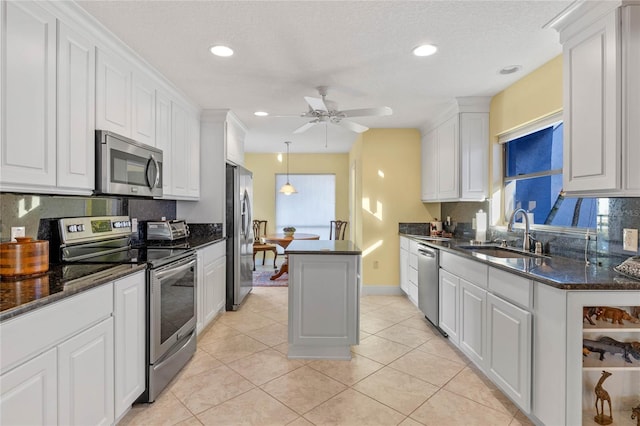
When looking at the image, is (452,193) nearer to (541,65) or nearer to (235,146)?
(541,65)

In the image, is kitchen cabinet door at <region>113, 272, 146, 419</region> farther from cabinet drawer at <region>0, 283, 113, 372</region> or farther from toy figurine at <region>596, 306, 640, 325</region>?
toy figurine at <region>596, 306, 640, 325</region>

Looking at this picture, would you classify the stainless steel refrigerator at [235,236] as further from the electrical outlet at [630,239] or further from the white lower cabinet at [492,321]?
the electrical outlet at [630,239]

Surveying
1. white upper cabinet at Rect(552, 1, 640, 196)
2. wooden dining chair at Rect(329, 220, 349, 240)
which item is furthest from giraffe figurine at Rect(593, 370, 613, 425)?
wooden dining chair at Rect(329, 220, 349, 240)

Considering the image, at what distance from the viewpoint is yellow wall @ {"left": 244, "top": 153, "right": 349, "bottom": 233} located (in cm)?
745

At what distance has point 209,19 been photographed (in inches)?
82.0

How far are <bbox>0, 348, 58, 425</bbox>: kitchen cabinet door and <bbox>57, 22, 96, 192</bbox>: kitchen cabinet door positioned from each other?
3.27 feet

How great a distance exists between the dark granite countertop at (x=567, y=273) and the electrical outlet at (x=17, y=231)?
290cm

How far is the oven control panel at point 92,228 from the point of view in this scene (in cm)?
223

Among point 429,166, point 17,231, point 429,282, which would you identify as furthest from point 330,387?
point 429,166

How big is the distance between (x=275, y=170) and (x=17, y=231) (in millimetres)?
5711

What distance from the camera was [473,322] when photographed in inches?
102

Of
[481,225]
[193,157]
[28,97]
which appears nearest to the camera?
[28,97]

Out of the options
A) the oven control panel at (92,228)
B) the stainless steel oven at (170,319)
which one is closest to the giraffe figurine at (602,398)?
the stainless steel oven at (170,319)

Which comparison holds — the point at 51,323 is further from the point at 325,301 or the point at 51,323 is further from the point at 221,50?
the point at 221,50
